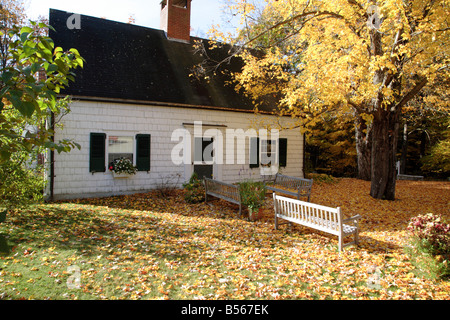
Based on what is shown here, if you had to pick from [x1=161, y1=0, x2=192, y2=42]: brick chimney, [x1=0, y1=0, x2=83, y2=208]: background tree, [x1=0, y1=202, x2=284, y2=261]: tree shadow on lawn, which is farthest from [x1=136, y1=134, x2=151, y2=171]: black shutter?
[x1=0, y1=0, x2=83, y2=208]: background tree

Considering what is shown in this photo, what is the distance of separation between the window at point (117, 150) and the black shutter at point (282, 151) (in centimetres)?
668

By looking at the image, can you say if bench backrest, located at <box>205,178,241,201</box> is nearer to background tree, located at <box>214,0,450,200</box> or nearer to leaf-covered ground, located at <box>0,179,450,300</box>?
leaf-covered ground, located at <box>0,179,450,300</box>

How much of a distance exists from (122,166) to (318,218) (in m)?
7.38

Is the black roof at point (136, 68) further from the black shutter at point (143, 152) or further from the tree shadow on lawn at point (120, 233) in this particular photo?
the tree shadow on lawn at point (120, 233)

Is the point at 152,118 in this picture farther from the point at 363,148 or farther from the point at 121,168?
the point at 363,148

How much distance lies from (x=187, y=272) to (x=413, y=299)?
3239 millimetres

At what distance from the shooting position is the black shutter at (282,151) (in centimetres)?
1490

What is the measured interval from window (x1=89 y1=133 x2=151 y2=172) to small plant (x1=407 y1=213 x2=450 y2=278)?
9.20 metres

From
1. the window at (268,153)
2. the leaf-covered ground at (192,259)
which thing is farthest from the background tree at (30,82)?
the window at (268,153)

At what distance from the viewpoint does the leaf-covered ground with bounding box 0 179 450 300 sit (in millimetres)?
4066

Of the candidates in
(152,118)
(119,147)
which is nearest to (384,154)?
(152,118)

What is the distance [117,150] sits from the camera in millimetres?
11109

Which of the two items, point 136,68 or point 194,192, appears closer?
point 194,192
